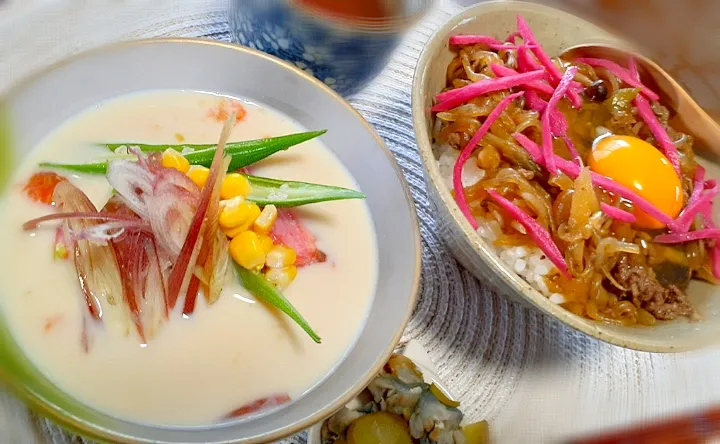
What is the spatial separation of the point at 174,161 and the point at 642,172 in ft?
3.02

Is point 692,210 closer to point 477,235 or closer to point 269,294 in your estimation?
point 477,235

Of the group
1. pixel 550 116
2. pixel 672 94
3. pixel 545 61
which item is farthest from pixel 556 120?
pixel 672 94

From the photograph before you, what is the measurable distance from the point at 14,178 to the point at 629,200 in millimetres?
1109

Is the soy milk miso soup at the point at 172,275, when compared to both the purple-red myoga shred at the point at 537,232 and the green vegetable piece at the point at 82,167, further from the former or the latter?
the purple-red myoga shred at the point at 537,232

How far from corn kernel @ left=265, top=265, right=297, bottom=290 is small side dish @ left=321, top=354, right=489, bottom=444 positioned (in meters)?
0.23

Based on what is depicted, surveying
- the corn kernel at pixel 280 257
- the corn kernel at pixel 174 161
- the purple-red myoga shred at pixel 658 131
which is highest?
the corn kernel at pixel 174 161

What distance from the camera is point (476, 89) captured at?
1.24 metres

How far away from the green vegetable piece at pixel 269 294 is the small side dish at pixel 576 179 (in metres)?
0.38

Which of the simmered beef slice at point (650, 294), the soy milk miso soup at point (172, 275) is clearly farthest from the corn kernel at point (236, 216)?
the simmered beef slice at point (650, 294)

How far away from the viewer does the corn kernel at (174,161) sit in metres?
0.94

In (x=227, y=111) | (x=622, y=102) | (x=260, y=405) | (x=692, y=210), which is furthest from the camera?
(x=622, y=102)

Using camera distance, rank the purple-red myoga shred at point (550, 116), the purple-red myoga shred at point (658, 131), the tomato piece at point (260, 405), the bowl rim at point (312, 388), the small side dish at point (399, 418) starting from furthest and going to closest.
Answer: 1. the purple-red myoga shred at point (658, 131)
2. the purple-red myoga shred at point (550, 116)
3. the small side dish at point (399, 418)
4. the tomato piece at point (260, 405)
5. the bowl rim at point (312, 388)

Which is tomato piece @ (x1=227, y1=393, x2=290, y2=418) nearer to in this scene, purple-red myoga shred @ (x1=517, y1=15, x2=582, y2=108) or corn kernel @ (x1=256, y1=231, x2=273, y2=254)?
corn kernel @ (x1=256, y1=231, x2=273, y2=254)

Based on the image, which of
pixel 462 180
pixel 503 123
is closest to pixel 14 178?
pixel 462 180
